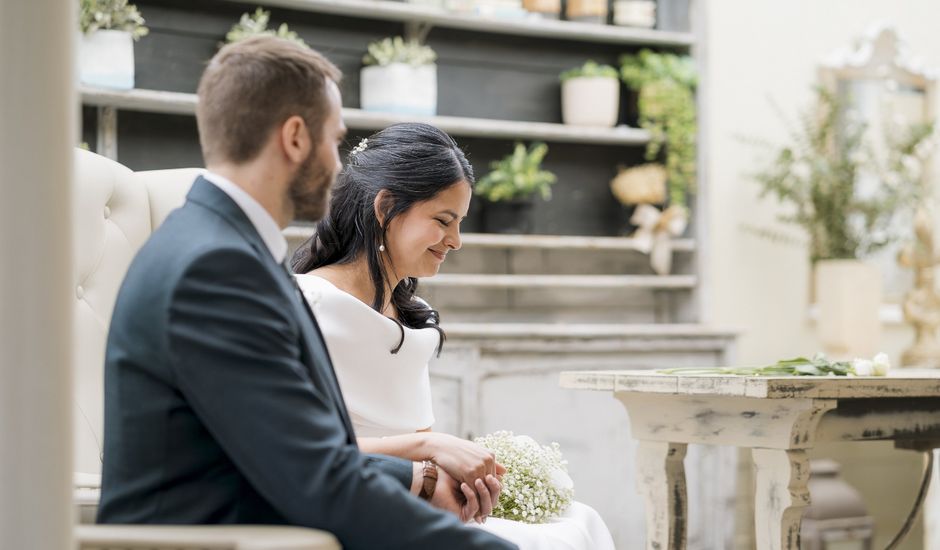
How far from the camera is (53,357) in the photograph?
1.05m

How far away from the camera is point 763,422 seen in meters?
2.20

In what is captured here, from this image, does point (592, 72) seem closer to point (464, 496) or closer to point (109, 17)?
point (109, 17)

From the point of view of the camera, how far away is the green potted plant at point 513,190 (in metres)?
4.05

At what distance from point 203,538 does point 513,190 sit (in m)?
3.07

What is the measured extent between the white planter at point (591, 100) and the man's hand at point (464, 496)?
2.69 meters

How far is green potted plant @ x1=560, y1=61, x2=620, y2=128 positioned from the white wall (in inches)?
20.3

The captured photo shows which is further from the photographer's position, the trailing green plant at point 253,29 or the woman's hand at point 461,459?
the trailing green plant at point 253,29

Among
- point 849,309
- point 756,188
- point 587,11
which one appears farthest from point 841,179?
point 587,11

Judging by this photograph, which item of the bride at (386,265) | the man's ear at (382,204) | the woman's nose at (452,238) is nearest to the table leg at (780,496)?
the bride at (386,265)

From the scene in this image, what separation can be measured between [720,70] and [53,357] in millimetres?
3950

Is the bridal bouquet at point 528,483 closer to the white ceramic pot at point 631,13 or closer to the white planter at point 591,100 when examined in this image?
the white planter at point 591,100

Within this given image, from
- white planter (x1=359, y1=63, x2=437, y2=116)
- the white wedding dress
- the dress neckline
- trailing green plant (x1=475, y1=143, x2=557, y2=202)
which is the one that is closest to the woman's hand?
the white wedding dress

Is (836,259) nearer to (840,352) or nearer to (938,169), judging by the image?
(840,352)

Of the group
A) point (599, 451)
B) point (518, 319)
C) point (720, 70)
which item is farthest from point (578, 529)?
point (720, 70)
